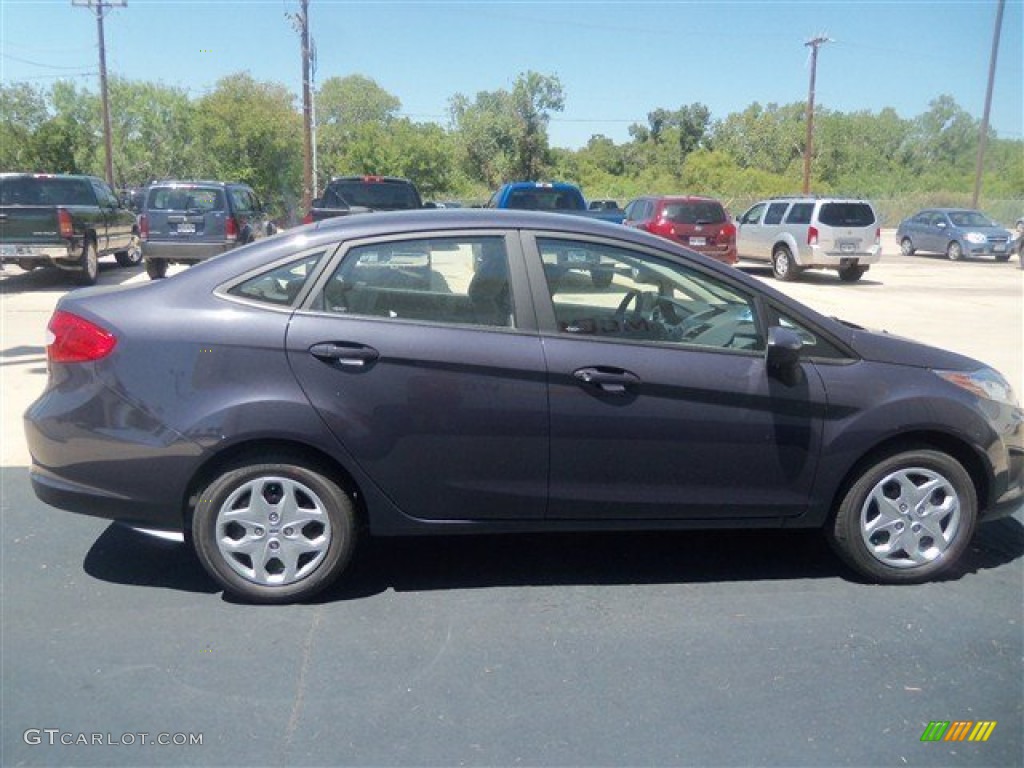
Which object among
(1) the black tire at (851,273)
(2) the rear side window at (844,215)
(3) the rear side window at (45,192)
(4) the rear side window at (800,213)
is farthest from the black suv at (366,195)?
(1) the black tire at (851,273)

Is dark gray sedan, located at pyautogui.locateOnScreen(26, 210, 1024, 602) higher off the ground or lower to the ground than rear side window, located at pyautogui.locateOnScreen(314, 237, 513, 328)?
lower

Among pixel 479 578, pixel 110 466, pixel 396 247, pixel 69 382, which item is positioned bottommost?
pixel 479 578

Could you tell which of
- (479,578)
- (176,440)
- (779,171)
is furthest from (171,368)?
(779,171)

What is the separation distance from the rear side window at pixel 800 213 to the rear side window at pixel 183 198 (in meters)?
12.2

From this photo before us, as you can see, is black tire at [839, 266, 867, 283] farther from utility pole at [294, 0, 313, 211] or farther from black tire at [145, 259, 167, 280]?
utility pole at [294, 0, 313, 211]

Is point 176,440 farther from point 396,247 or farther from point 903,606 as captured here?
point 903,606

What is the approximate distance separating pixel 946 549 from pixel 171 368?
3.60 m

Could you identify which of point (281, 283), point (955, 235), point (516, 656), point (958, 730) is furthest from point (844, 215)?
point (516, 656)

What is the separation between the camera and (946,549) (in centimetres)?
424

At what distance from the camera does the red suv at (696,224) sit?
19172 mm

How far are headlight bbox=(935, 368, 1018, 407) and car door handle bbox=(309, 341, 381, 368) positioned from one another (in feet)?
8.56

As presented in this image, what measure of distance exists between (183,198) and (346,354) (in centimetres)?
1455

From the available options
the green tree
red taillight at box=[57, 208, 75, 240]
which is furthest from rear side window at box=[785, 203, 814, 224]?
the green tree

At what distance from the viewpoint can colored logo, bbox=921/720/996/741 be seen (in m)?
3.11
